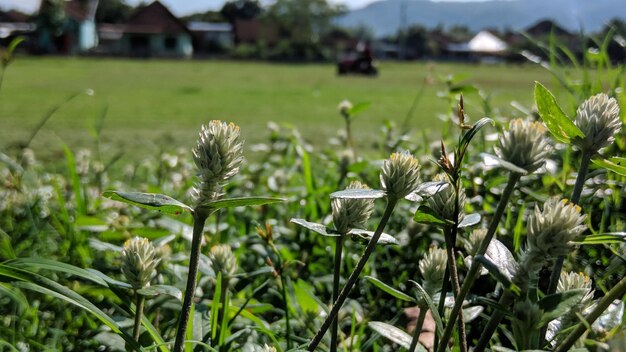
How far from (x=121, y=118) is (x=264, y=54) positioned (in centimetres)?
2959

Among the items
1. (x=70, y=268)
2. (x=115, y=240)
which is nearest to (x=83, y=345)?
(x=115, y=240)

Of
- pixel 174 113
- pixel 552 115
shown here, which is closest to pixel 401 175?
pixel 552 115

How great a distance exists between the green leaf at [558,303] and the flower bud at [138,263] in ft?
1.10

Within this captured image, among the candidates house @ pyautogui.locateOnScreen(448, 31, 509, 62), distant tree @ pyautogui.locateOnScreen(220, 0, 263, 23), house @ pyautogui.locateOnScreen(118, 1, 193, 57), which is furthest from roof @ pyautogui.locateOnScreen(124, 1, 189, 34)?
house @ pyautogui.locateOnScreen(448, 31, 509, 62)

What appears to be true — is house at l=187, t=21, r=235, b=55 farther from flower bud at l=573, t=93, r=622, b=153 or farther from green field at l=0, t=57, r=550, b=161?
flower bud at l=573, t=93, r=622, b=153

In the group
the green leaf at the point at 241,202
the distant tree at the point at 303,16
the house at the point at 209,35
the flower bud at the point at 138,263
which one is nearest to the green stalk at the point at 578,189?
the green leaf at the point at 241,202

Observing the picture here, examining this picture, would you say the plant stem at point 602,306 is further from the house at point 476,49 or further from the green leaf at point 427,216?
the house at point 476,49

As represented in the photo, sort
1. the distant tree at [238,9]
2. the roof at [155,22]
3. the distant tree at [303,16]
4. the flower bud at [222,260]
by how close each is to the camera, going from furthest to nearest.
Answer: the distant tree at [238,9], the distant tree at [303,16], the roof at [155,22], the flower bud at [222,260]

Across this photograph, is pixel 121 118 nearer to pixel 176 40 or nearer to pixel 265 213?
pixel 265 213

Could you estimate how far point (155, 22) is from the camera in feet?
136

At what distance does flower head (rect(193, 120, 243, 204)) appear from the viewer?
0.47 metres

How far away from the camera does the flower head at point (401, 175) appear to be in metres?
0.48

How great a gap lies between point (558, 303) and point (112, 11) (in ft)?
185

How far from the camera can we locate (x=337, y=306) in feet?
1.69
